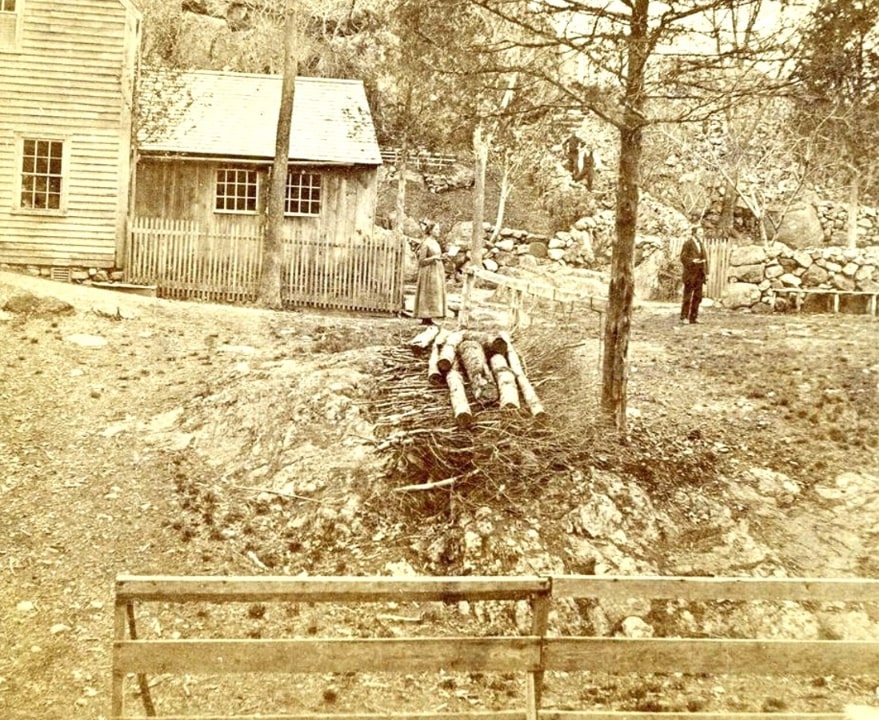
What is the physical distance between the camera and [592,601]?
604 centimetres

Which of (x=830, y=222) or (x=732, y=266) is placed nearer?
(x=732, y=266)

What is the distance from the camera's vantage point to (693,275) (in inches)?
528

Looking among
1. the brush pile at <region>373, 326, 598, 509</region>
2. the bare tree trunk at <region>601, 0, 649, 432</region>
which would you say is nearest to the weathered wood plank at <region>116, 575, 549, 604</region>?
the brush pile at <region>373, 326, 598, 509</region>

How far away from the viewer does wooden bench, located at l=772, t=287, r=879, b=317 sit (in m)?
13.8

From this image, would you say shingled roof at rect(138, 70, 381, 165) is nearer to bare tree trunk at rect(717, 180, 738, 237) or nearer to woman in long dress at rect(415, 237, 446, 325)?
woman in long dress at rect(415, 237, 446, 325)

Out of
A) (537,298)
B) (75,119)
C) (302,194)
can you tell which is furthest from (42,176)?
(537,298)

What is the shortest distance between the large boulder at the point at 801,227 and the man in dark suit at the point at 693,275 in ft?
28.4

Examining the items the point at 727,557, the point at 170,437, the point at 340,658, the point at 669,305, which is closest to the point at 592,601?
the point at 727,557

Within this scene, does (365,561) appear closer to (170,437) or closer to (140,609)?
(140,609)

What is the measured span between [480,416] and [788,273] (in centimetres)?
1010

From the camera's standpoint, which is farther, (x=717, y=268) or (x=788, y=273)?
(x=717, y=268)

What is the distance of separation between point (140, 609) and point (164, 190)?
14.2 metres

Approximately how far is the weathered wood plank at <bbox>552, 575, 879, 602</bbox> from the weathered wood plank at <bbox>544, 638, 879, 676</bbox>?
9.1 inches

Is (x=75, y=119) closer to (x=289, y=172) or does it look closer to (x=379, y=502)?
(x=289, y=172)
